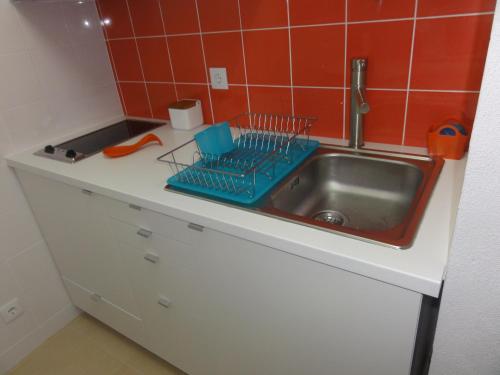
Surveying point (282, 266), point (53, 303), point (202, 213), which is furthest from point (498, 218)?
point (53, 303)

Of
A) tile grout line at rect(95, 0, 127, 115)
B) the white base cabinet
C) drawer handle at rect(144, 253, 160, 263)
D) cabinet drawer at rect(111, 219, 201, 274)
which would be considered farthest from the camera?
tile grout line at rect(95, 0, 127, 115)

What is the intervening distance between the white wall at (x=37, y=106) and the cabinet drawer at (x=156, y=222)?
2.00 feet

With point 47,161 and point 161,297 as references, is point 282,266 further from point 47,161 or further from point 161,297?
point 47,161

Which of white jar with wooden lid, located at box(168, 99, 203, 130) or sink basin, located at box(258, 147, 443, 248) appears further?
white jar with wooden lid, located at box(168, 99, 203, 130)

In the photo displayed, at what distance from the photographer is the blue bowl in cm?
120

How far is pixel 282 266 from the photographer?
2.91ft

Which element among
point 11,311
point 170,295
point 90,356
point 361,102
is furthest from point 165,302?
point 361,102

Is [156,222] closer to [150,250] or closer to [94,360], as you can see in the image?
[150,250]

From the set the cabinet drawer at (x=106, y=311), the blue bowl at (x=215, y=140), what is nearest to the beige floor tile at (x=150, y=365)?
the cabinet drawer at (x=106, y=311)

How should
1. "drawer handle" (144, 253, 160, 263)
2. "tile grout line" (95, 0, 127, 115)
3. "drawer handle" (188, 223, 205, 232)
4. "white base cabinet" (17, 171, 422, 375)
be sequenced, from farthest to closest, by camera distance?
"tile grout line" (95, 0, 127, 115)
"drawer handle" (144, 253, 160, 263)
"drawer handle" (188, 223, 205, 232)
"white base cabinet" (17, 171, 422, 375)

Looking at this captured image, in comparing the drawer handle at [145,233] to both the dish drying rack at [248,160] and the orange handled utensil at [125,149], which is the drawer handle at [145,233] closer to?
the dish drying rack at [248,160]

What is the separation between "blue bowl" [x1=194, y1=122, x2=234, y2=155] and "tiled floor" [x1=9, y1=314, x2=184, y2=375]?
0.98 m

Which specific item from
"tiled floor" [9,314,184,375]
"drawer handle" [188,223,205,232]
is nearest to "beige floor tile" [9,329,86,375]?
"tiled floor" [9,314,184,375]

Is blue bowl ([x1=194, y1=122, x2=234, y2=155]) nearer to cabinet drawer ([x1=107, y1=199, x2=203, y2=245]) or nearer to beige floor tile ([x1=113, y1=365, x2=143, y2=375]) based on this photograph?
cabinet drawer ([x1=107, y1=199, x2=203, y2=245])
